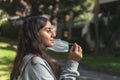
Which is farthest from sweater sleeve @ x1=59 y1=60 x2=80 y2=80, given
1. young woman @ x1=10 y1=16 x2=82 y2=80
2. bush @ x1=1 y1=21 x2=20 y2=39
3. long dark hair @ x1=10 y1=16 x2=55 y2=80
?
bush @ x1=1 y1=21 x2=20 y2=39

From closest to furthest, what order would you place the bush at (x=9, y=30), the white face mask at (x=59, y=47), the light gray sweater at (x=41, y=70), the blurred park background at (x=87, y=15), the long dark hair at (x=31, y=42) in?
the light gray sweater at (x=41, y=70) → the long dark hair at (x=31, y=42) → the white face mask at (x=59, y=47) → the blurred park background at (x=87, y=15) → the bush at (x=9, y=30)

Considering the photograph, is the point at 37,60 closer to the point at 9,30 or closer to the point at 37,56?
the point at 37,56

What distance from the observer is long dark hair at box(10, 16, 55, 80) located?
3877mm

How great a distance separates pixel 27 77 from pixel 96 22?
1221 inches

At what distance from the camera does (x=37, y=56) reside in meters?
3.83

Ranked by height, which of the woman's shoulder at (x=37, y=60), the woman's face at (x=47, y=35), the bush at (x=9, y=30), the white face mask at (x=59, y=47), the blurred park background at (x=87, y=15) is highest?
the woman's face at (x=47, y=35)

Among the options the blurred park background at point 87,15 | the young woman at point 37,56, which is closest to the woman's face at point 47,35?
the young woman at point 37,56

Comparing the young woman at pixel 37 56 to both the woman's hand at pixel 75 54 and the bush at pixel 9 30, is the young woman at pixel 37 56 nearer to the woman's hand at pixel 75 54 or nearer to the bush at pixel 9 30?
the woman's hand at pixel 75 54

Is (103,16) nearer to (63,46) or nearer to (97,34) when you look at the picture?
(97,34)

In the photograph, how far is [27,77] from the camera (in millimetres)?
3773

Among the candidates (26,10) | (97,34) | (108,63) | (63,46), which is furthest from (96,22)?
(63,46)

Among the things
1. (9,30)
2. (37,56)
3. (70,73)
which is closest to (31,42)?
(37,56)

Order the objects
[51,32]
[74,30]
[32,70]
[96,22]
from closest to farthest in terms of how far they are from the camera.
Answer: [32,70] < [51,32] < [96,22] < [74,30]

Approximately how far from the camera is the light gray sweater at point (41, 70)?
12.3 ft
